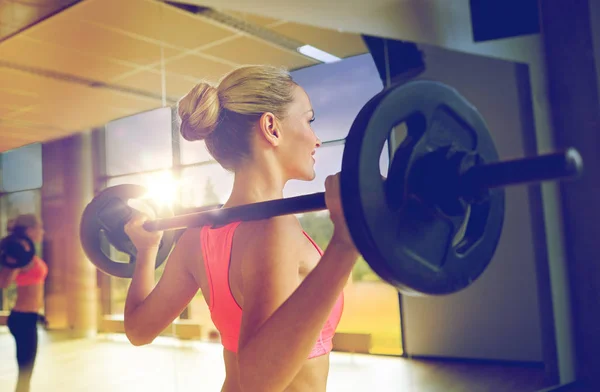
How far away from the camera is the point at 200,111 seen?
0.87 m

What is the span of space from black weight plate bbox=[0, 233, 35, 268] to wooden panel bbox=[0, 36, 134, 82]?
1674mm

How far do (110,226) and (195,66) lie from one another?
2675 millimetres

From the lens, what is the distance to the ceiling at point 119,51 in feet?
9.71

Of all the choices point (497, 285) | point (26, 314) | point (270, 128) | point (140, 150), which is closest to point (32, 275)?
point (26, 314)

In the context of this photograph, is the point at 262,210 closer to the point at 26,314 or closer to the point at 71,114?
the point at 26,314

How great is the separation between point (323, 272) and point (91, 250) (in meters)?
0.88

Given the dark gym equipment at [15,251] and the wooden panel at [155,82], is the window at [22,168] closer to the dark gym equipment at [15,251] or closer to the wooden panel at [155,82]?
the wooden panel at [155,82]

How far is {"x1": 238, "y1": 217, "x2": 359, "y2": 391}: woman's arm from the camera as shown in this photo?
59 centimetres

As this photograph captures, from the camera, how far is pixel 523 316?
379 centimetres

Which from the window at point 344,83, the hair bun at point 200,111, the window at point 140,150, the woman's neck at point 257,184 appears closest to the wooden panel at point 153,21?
the window at point 140,150

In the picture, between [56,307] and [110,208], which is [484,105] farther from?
[56,307]

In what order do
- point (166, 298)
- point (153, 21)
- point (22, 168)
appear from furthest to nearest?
point (22, 168) → point (153, 21) → point (166, 298)

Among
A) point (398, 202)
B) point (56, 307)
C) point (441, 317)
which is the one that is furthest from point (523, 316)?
point (56, 307)

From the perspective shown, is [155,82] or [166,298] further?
[155,82]
